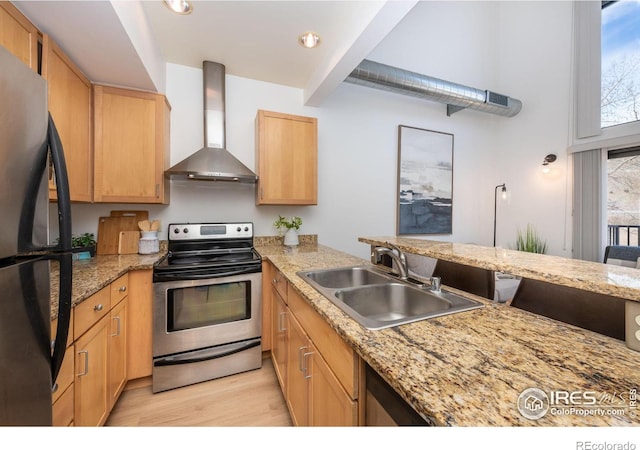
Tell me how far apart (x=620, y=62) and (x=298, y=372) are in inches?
195

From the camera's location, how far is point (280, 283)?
1.70 metres

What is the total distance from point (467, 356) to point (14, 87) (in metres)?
1.29

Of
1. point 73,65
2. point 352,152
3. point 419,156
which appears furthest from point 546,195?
point 73,65

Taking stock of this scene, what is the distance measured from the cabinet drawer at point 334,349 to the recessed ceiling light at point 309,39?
196 centimetres

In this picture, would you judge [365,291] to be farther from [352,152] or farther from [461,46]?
[461,46]

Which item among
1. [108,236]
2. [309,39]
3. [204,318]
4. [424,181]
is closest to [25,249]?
[204,318]

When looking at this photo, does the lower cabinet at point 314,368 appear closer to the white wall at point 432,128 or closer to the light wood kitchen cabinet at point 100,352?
the light wood kitchen cabinet at point 100,352

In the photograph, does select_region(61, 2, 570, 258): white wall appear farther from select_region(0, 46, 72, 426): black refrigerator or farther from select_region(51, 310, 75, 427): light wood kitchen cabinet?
select_region(0, 46, 72, 426): black refrigerator

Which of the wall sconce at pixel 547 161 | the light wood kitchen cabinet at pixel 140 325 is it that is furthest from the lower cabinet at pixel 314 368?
the wall sconce at pixel 547 161

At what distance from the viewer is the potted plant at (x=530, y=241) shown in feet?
11.7

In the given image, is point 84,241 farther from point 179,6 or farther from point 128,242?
point 179,6

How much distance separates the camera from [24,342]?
60 centimetres

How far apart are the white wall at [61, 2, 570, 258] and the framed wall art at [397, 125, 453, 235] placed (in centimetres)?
13

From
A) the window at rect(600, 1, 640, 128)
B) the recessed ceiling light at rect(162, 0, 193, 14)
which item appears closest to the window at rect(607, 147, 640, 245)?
the window at rect(600, 1, 640, 128)
